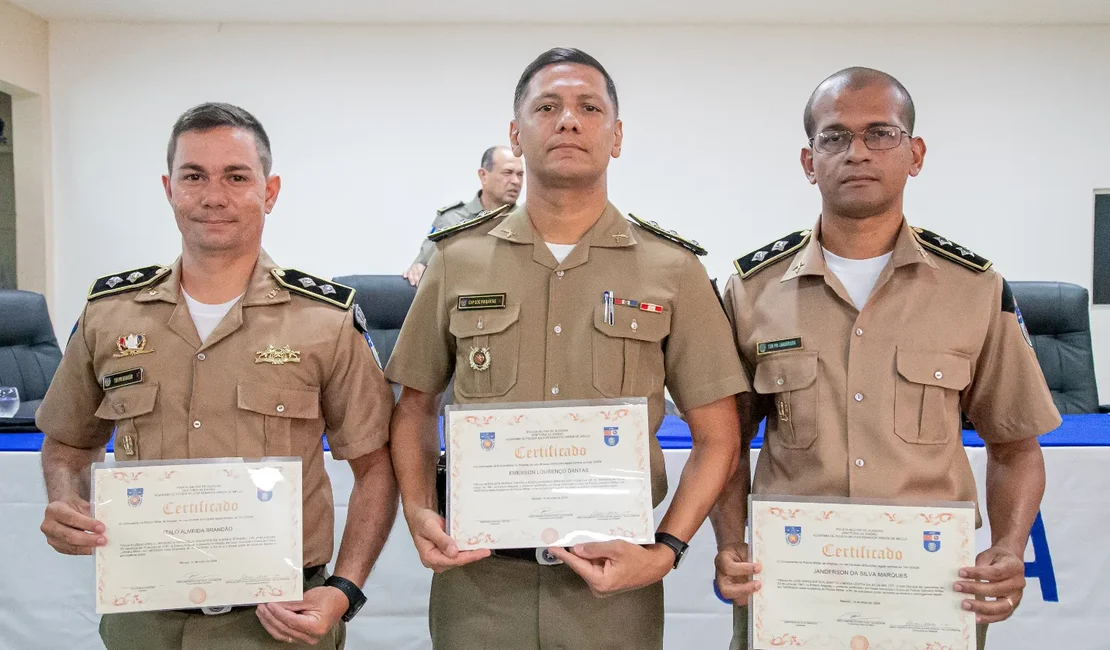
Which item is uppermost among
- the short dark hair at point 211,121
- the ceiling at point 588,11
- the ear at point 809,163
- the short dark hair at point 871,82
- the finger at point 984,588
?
the ceiling at point 588,11

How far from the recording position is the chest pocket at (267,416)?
5.01 feet

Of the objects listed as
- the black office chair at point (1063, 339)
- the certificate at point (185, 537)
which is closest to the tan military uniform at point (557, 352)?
the certificate at point (185, 537)

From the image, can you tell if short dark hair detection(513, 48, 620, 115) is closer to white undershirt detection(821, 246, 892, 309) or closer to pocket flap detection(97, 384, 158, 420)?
white undershirt detection(821, 246, 892, 309)

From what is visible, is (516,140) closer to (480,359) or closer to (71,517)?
(480,359)

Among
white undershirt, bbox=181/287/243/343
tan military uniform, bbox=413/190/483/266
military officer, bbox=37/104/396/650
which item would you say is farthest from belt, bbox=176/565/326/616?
tan military uniform, bbox=413/190/483/266

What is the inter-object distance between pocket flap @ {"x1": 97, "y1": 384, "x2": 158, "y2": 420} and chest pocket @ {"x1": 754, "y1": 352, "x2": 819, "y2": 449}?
3.75 ft

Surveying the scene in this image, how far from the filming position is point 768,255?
69.2 inches

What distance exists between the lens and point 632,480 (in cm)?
142

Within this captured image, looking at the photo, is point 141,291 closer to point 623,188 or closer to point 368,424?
point 368,424

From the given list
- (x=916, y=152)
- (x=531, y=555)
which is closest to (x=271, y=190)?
(x=531, y=555)

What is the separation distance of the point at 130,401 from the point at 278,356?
279mm

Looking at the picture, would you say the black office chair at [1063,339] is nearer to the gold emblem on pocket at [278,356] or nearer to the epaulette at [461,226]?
the epaulette at [461,226]

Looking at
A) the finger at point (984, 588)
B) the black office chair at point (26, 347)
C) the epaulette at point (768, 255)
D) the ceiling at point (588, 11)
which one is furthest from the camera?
the ceiling at point (588, 11)

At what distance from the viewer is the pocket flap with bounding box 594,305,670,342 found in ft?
4.98
